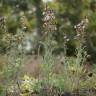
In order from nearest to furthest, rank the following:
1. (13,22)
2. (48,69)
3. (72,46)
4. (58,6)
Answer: (48,69), (72,46), (58,6), (13,22)

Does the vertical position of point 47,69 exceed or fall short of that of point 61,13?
it falls short

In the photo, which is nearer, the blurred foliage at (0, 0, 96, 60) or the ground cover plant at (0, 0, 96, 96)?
the ground cover plant at (0, 0, 96, 96)

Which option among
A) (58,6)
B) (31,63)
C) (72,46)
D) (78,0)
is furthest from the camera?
(58,6)

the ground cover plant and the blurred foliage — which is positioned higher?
the blurred foliage

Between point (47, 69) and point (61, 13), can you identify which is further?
point (61, 13)

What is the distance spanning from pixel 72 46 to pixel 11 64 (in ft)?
26.1

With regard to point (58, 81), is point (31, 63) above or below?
above

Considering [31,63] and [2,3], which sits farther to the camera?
[2,3]

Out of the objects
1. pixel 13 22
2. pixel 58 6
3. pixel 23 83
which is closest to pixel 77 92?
pixel 23 83

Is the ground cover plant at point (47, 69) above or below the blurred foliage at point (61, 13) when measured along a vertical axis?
below

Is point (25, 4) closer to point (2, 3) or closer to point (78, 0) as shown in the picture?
point (2, 3)

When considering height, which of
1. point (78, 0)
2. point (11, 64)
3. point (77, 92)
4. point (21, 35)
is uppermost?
point (78, 0)

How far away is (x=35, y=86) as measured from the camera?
638 cm

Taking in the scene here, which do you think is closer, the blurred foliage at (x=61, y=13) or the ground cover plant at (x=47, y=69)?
the ground cover plant at (x=47, y=69)
